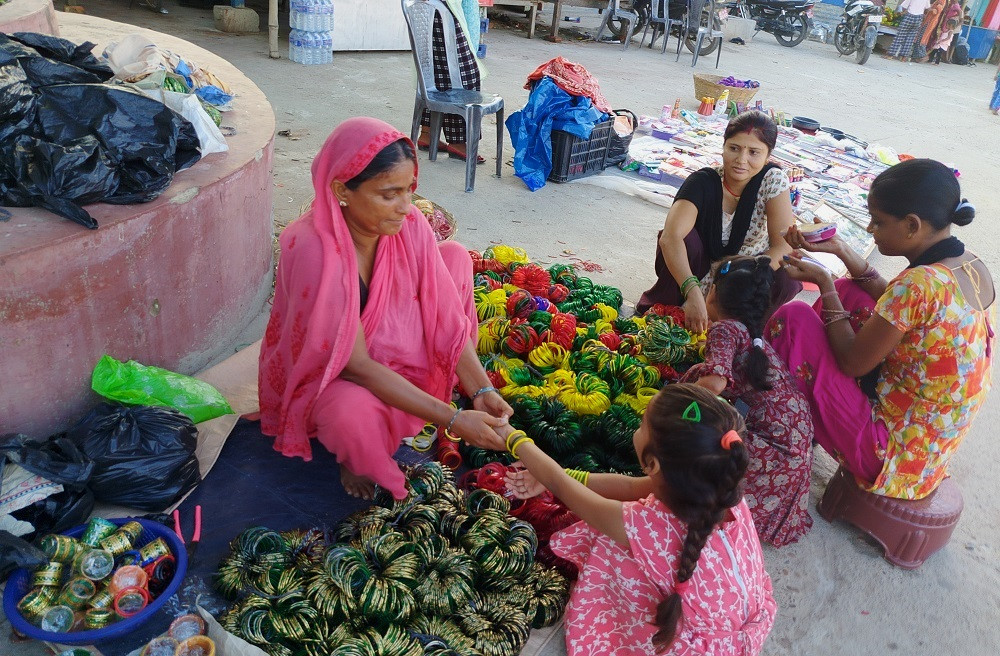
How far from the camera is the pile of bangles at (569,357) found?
113 inches

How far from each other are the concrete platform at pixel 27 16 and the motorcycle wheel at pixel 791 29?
16.8 metres

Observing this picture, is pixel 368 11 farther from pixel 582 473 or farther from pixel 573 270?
pixel 582 473

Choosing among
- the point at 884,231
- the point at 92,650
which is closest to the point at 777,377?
the point at 884,231

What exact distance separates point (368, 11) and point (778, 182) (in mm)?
7433

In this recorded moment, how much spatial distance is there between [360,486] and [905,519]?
6.56 feet

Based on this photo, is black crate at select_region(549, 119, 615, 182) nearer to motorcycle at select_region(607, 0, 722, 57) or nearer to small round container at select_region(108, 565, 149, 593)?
small round container at select_region(108, 565, 149, 593)

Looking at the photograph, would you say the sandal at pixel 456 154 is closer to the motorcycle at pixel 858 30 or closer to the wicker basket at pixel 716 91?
the wicker basket at pixel 716 91

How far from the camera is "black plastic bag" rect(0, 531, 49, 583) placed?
1974mm

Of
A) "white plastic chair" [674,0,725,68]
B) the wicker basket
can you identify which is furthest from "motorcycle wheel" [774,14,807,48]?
the wicker basket

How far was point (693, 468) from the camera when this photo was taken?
71.4 inches

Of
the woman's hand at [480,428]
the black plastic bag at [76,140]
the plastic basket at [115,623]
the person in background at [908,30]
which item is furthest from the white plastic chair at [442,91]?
the person in background at [908,30]

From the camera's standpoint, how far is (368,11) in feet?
31.4

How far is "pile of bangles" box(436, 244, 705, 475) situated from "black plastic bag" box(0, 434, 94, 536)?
3.97 ft

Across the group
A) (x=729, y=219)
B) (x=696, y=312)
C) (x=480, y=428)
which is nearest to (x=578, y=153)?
(x=729, y=219)
